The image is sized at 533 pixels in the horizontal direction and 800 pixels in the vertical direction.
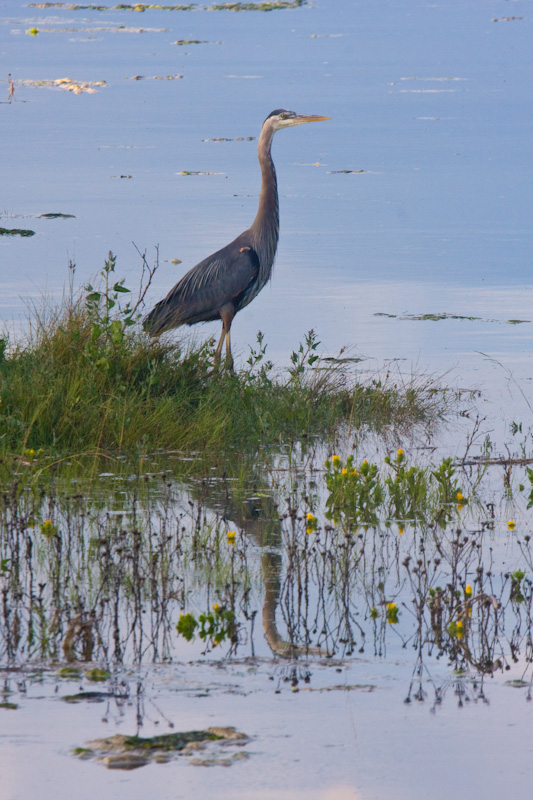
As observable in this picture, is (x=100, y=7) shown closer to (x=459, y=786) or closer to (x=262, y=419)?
(x=262, y=419)

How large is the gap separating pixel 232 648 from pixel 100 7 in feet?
180

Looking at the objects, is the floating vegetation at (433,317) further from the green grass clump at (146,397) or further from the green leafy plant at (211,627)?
the green leafy plant at (211,627)

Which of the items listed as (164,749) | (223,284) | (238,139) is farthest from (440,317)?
(238,139)

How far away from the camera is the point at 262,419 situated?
7676 mm

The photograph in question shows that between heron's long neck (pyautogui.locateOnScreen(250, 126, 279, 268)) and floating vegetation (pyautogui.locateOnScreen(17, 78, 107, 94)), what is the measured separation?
799 inches

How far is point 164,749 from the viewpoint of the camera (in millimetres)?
3809

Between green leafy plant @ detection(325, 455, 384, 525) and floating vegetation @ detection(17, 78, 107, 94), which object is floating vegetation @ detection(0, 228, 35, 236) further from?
floating vegetation @ detection(17, 78, 107, 94)

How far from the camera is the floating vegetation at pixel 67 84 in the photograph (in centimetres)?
3017

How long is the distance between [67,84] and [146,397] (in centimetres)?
2440

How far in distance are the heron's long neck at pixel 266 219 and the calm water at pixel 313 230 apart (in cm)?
77

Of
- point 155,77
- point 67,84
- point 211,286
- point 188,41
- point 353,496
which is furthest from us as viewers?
point 188,41

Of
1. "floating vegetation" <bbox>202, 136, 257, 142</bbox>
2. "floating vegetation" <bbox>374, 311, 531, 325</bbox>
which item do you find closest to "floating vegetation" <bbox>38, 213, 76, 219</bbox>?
"floating vegetation" <bbox>374, 311, 531, 325</bbox>

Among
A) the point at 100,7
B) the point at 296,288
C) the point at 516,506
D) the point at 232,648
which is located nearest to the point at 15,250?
the point at 296,288

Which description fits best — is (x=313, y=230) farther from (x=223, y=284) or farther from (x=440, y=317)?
(x=223, y=284)
